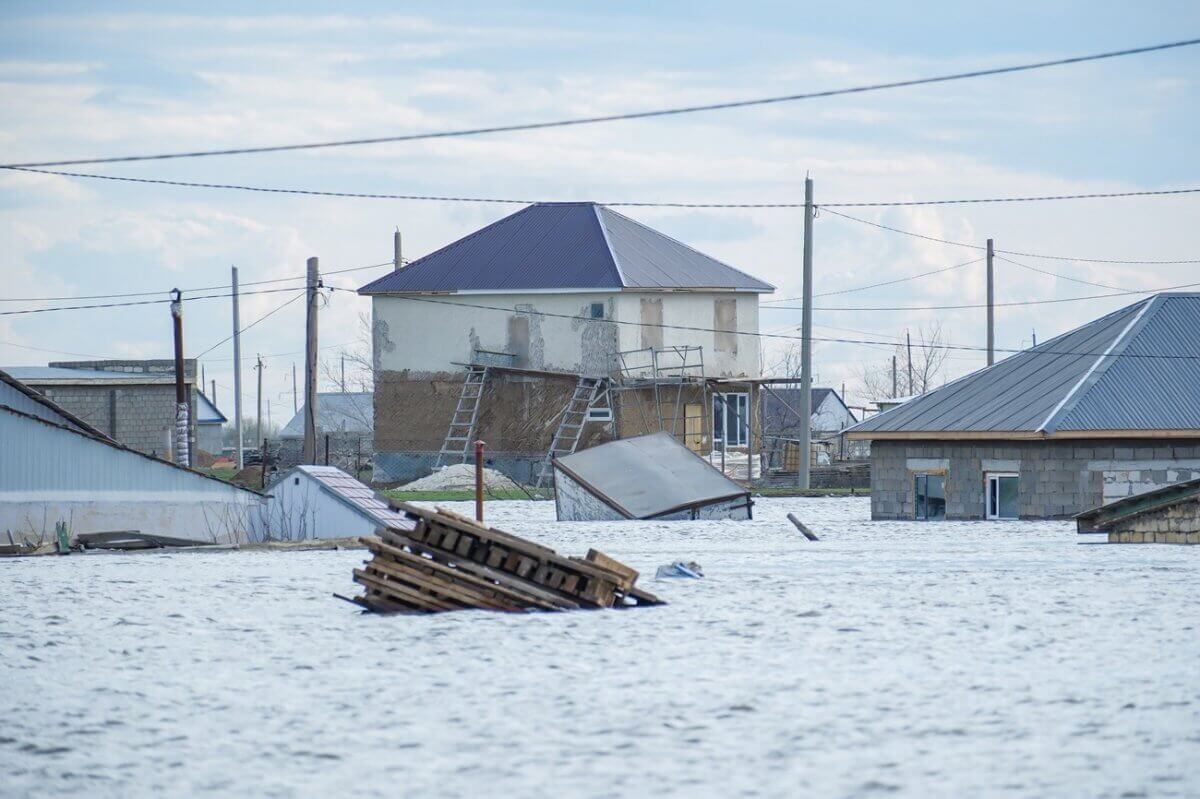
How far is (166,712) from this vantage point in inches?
463

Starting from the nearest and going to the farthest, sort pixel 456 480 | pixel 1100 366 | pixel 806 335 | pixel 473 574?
pixel 473 574 < pixel 1100 366 < pixel 806 335 < pixel 456 480


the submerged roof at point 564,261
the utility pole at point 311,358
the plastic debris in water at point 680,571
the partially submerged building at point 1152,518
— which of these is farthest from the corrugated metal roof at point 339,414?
the plastic debris in water at point 680,571

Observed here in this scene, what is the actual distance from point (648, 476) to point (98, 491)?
38.0 feet

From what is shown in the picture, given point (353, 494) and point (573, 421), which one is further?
point (573, 421)

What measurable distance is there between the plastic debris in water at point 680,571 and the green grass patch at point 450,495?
826 inches

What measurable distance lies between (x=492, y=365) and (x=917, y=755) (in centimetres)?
4364

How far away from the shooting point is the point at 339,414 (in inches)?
4129

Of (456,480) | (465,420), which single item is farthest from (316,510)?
(465,420)

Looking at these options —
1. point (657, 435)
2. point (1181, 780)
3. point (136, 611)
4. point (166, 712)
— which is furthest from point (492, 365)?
point (1181, 780)

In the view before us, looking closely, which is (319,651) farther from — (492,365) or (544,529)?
(492,365)

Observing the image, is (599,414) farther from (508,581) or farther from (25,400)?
(508,581)

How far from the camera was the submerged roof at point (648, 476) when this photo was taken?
33750 millimetres

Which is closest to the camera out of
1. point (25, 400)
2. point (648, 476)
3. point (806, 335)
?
point (25, 400)

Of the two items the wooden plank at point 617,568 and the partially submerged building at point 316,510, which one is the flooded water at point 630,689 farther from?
the partially submerged building at point 316,510
